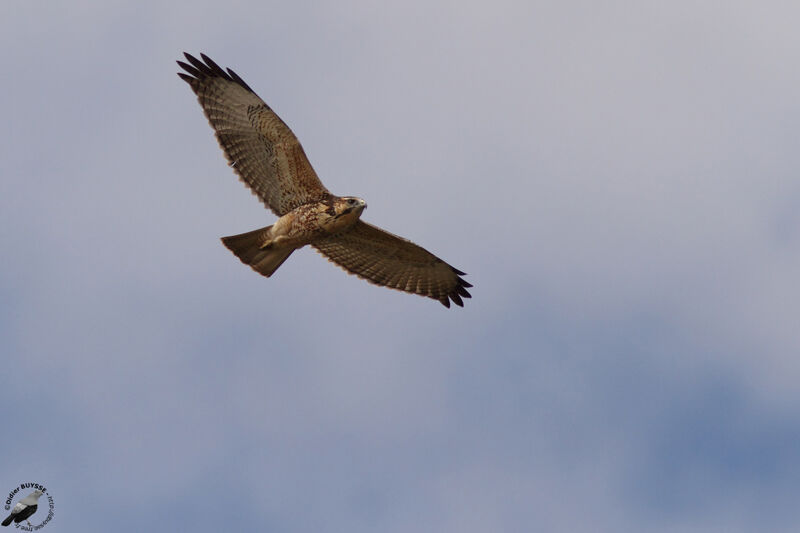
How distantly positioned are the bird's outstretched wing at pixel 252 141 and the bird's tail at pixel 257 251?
47cm

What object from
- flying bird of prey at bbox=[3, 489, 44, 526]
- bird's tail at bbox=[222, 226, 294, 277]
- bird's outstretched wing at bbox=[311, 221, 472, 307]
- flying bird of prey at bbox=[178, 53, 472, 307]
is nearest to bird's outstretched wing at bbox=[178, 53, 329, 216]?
flying bird of prey at bbox=[178, 53, 472, 307]

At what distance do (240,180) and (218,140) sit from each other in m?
0.64

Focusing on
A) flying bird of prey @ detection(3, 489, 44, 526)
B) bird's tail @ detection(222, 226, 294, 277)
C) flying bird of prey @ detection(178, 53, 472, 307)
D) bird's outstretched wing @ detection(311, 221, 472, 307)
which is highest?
bird's outstretched wing @ detection(311, 221, 472, 307)

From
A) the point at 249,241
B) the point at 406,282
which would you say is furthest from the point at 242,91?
the point at 406,282

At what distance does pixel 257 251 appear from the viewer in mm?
18312

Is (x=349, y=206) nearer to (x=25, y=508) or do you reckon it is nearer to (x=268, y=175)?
(x=268, y=175)

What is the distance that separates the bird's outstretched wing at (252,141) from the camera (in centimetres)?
1794

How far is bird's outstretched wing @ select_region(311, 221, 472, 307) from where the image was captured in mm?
18781

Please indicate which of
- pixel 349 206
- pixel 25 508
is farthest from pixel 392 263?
pixel 25 508

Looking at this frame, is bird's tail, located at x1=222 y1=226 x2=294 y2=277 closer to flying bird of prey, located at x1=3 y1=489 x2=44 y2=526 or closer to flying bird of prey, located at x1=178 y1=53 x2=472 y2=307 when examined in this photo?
flying bird of prey, located at x1=178 y1=53 x2=472 y2=307

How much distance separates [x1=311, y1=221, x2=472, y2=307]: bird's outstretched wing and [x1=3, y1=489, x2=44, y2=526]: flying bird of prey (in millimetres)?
6200

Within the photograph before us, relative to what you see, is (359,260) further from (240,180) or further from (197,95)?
(197,95)

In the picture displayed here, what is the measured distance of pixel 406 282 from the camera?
19750mm

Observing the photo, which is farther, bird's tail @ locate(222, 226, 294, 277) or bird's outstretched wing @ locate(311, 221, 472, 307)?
bird's outstretched wing @ locate(311, 221, 472, 307)
